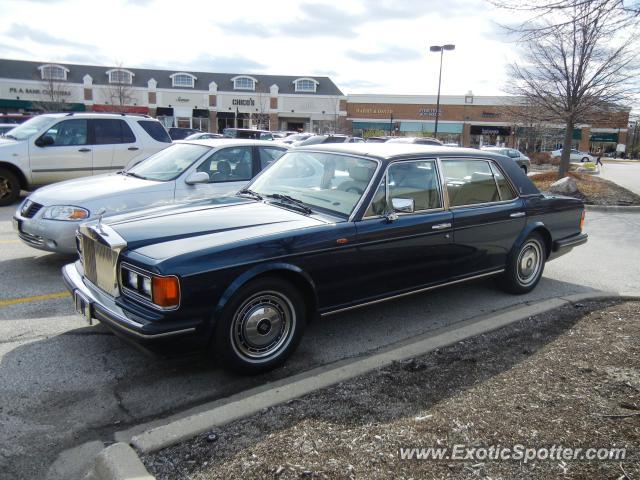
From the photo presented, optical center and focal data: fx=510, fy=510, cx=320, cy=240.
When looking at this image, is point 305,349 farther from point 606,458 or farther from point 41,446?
point 606,458

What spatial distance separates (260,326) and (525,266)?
3.63m

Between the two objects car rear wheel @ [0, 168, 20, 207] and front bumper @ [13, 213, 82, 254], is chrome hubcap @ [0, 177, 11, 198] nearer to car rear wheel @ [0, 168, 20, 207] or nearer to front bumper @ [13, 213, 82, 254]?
car rear wheel @ [0, 168, 20, 207]

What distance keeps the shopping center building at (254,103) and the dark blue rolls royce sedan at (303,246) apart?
55793 mm

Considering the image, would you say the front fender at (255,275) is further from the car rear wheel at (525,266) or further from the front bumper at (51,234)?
the front bumper at (51,234)

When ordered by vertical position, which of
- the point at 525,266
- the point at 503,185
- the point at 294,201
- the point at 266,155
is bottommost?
the point at 525,266

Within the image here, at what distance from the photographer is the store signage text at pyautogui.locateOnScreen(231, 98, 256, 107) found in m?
63.0

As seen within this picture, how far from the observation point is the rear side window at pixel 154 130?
10.5 m

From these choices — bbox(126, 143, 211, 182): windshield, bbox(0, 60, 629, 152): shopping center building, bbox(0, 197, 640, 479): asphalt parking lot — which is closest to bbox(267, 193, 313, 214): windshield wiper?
bbox(0, 197, 640, 479): asphalt parking lot

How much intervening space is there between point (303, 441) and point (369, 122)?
66.2 metres

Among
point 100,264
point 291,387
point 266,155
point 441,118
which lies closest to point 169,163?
point 266,155

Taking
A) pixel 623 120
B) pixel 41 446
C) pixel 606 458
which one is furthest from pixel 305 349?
pixel 623 120

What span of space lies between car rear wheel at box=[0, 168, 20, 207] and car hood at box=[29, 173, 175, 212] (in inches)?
190

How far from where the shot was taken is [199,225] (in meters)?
3.87

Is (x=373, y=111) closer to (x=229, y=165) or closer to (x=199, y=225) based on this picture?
(x=229, y=165)
